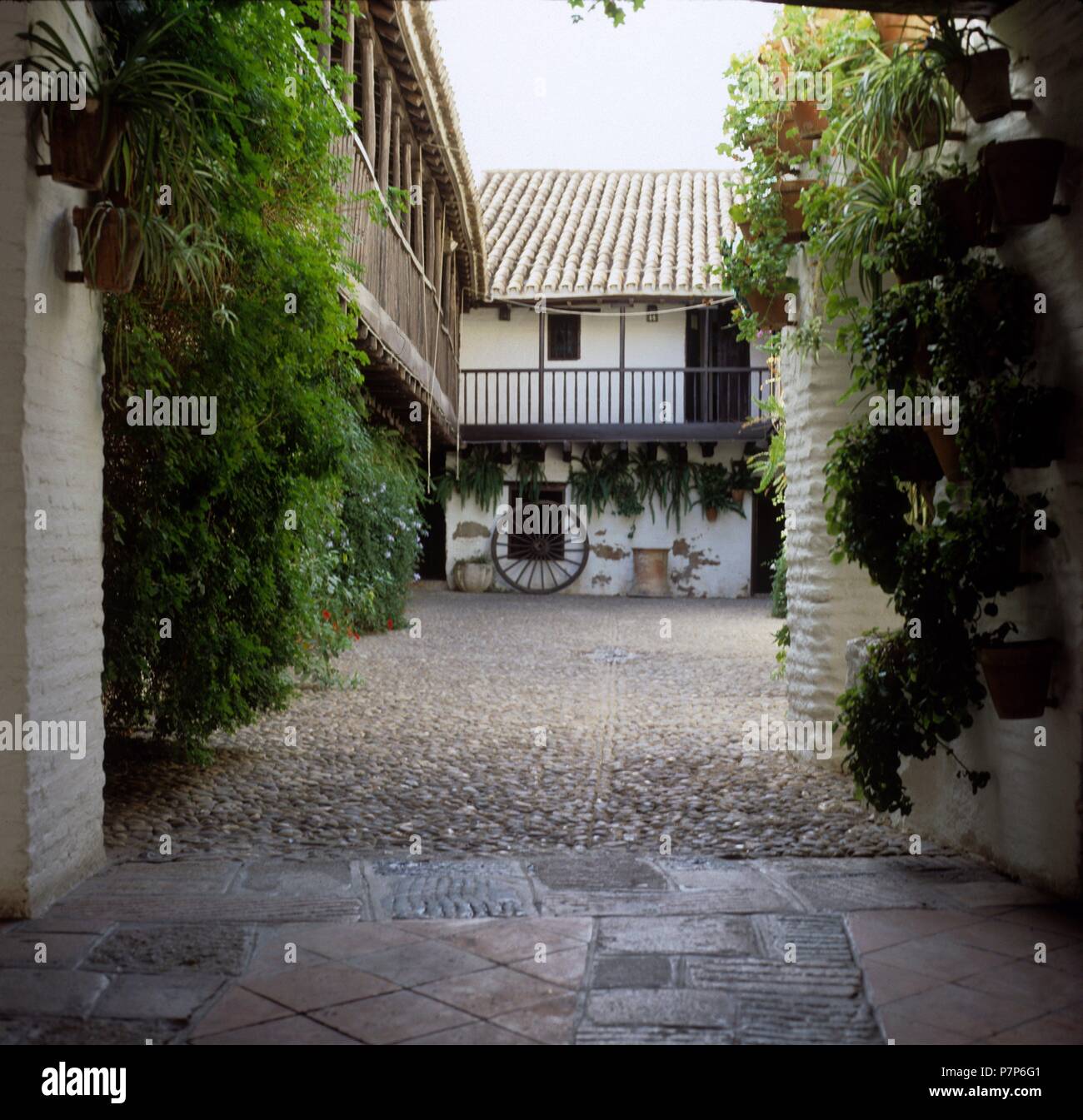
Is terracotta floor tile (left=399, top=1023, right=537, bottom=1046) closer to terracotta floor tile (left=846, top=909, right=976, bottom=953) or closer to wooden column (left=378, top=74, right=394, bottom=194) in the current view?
terracotta floor tile (left=846, top=909, right=976, bottom=953)

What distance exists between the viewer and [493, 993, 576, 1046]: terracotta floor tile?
2592 millimetres

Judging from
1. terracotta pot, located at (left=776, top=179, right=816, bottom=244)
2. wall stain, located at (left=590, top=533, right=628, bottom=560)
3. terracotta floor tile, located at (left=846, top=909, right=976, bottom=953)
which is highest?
terracotta pot, located at (left=776, top=179, right=816, bottom=244)

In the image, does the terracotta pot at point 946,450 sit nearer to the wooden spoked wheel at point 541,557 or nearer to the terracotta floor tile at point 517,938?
the terracotta floor tile at point 517,938

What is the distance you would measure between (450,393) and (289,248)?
35.7ft

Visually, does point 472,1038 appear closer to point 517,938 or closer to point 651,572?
point 517,938

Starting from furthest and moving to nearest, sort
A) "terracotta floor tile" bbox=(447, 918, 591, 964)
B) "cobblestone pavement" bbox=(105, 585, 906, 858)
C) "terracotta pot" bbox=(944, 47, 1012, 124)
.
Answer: "cobblestone pavement" bbox=(105, 585, 906, 858)
"terracotta pot" bbox=(944, 47, 1012, 124)
"terracotta floor tile" bbox=(447, 918, 591, 964)

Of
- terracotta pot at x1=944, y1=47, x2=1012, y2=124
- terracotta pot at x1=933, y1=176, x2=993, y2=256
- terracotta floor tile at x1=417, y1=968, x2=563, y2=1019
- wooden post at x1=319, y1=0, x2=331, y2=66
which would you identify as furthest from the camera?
wooden post at x1=319, y1=0, x2=331, y2=66

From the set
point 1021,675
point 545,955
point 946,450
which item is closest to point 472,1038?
point 545,955

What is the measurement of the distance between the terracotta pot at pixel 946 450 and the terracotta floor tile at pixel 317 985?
242cm

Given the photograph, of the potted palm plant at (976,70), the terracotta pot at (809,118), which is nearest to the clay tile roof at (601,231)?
the terracotta pot at (809,118)

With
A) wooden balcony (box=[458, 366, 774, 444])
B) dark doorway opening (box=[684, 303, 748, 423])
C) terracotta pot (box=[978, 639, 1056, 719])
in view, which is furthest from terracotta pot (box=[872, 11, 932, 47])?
dark doorway opening (box=[684, 303, 748, 423])

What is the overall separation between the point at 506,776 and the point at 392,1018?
112 inches

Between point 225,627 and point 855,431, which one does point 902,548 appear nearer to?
point 855,431

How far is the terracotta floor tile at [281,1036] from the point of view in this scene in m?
2.57
